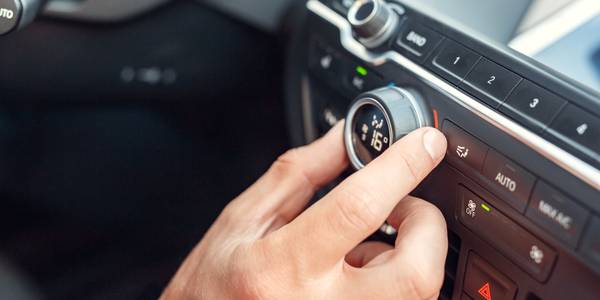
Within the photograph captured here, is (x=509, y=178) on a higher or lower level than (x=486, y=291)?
higher

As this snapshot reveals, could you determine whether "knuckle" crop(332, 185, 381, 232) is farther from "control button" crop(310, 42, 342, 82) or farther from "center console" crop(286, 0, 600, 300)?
"control button" crop(310, 42, 342, 82)

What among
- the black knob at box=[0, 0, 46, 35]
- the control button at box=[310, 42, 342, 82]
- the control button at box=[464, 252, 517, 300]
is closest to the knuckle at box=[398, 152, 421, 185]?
the control button at box=[464, 252, 517, 300]

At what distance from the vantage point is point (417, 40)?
635 millimetres

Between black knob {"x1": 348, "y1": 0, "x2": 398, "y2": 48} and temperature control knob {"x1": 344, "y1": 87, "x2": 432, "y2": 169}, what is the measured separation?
56 mm

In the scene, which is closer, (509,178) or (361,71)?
(509,178)

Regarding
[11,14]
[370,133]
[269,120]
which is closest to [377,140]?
[370,133]

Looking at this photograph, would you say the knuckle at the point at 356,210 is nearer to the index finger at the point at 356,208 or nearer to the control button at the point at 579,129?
the index finger at the point at 356,208

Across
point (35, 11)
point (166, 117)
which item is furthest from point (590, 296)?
point (166, 117)

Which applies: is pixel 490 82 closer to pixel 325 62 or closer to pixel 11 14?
pixel 325 62

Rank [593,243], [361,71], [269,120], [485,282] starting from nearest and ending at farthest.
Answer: [593,243]
[485,282]
[361,71]
[269,120]

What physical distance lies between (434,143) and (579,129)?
0.36 feet

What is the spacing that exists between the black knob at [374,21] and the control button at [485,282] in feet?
0.70

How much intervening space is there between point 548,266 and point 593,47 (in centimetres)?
21

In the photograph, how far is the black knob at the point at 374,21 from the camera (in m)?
0.65
